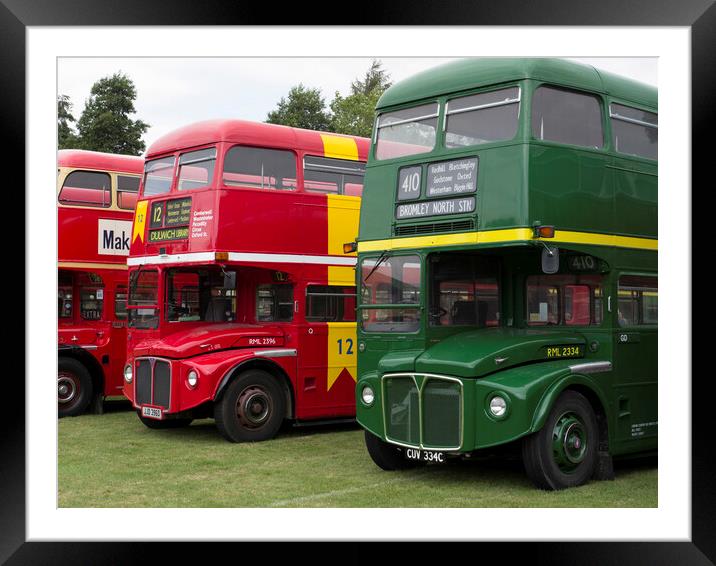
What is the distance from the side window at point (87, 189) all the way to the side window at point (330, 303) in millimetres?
4238

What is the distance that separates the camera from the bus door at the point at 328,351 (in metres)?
12.5

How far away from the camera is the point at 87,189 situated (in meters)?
14.8

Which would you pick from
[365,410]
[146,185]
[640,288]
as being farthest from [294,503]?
[146,185]

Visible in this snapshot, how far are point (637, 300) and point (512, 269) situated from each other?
130 centimetres

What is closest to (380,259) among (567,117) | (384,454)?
(384,454)

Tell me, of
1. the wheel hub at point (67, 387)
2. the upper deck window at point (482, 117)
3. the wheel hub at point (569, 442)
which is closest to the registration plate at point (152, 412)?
the wheel hub at point (67, 387)

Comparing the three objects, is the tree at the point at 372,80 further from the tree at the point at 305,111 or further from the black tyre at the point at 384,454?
the black tyre at the point at 384,454

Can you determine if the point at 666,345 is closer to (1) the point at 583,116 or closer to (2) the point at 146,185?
(1) the point at 583,116

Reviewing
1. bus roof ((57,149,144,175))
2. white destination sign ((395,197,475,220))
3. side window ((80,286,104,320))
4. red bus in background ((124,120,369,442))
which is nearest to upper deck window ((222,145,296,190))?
red bus in background ((124,120,369,442))

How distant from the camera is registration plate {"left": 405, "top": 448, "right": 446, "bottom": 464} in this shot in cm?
875

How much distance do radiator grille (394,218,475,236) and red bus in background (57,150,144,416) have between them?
6.58 meters

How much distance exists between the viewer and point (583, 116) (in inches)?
364

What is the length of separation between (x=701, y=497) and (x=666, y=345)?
1.11 m

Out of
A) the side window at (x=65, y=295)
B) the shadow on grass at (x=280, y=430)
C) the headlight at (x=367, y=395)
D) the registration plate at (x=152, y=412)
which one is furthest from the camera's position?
the side window at (x=65, y=295)
